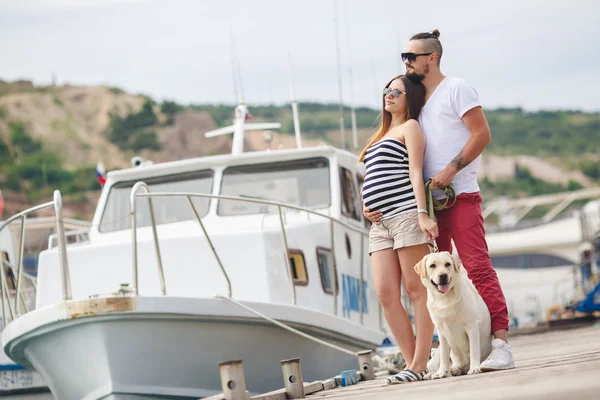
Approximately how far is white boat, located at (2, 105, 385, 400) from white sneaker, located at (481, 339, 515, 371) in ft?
5.70

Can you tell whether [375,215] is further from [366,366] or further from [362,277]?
[362,277]

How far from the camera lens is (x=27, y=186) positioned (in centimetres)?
6325

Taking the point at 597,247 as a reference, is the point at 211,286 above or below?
above

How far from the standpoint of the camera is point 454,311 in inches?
176

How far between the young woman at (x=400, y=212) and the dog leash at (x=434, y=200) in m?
0.06

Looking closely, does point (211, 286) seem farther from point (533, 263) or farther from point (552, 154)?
point (552, 154)

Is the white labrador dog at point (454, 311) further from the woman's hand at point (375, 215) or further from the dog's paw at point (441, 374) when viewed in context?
A: the woman's hand at point (375, 215)

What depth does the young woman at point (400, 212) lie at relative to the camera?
4953mm

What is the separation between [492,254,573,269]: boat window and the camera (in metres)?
44.8

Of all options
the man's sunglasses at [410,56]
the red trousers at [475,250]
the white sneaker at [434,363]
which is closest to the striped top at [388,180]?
the red trousers at [475,250]

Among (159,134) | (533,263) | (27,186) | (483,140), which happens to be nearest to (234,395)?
(483,140)

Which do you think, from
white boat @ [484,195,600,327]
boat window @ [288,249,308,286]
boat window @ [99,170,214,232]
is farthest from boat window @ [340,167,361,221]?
white boat @ [484,195,600,327]

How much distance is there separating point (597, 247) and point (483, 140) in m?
20.6

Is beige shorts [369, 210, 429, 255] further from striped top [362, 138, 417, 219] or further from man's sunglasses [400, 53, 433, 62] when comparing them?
man's sunglasses [400, 53, 433, 62]
